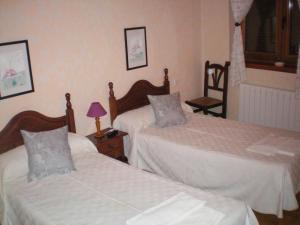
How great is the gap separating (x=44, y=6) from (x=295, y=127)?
3.06 metres

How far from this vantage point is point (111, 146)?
12.9 ft

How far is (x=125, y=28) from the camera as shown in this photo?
4.23 meters

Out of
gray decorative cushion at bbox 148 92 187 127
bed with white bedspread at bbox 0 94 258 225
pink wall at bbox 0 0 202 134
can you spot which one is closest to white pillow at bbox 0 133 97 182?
bed with white bedspread at bbox 0 94 258 225

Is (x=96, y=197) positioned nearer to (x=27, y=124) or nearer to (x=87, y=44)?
(x=27, y=124)

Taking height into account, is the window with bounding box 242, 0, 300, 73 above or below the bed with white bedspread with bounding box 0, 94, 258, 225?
above

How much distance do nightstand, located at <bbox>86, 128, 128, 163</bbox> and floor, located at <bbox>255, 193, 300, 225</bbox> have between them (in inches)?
59.2

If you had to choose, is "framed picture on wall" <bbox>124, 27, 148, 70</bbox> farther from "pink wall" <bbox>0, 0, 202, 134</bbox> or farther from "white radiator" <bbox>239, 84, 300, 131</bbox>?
"white radiator" <bbox>239, 84, 300, 131</bbox>

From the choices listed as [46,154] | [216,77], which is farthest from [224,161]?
[216,77]

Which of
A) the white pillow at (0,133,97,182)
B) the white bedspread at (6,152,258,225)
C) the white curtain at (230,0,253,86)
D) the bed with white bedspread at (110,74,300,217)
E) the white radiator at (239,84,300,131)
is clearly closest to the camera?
the white bedspread at (6,152,258,225)

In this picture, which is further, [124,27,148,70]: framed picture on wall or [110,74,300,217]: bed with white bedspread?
[124,27,148,70]: framed picture on wall

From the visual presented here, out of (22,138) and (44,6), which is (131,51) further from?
(22,138)

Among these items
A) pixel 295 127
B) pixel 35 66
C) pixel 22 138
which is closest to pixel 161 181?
pixel 22 138

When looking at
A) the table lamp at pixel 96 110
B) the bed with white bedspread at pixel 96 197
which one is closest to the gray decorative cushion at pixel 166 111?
the table lamp at pixel 96 110

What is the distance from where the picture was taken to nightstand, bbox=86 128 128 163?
12.6 ft
